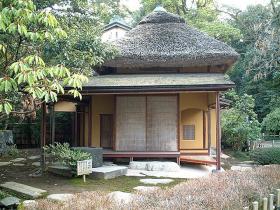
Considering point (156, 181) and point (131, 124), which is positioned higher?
point (131, 124)

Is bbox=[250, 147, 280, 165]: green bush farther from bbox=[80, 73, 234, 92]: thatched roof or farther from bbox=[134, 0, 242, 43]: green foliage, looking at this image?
bbox=[134, 0, 242, 43]: green foliage

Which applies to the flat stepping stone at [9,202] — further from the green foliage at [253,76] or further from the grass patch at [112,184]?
the green foliage at [253,76]

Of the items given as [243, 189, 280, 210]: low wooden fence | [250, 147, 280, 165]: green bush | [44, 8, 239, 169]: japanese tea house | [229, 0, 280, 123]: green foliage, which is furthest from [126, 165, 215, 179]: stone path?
[243, 189, 280, 210]: low wooden fence

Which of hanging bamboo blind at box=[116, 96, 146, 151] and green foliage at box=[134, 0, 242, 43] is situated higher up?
green foliage at box=[134, 0, 242, 43]

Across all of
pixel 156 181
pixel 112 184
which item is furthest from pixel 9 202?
pixel 156 181

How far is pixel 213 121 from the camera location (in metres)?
17.2

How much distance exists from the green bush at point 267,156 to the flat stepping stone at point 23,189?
840 centimetres

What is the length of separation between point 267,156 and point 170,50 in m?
5.46

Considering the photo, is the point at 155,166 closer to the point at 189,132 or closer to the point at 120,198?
the point at 189,132

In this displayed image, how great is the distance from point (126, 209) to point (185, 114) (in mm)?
10167

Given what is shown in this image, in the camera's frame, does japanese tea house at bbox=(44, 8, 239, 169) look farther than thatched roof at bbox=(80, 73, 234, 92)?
Yes

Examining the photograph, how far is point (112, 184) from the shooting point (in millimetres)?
9500

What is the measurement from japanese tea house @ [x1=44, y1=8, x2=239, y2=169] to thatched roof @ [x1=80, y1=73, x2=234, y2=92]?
31 mm

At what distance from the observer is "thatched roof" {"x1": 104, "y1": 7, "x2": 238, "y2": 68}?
13.9 metres
